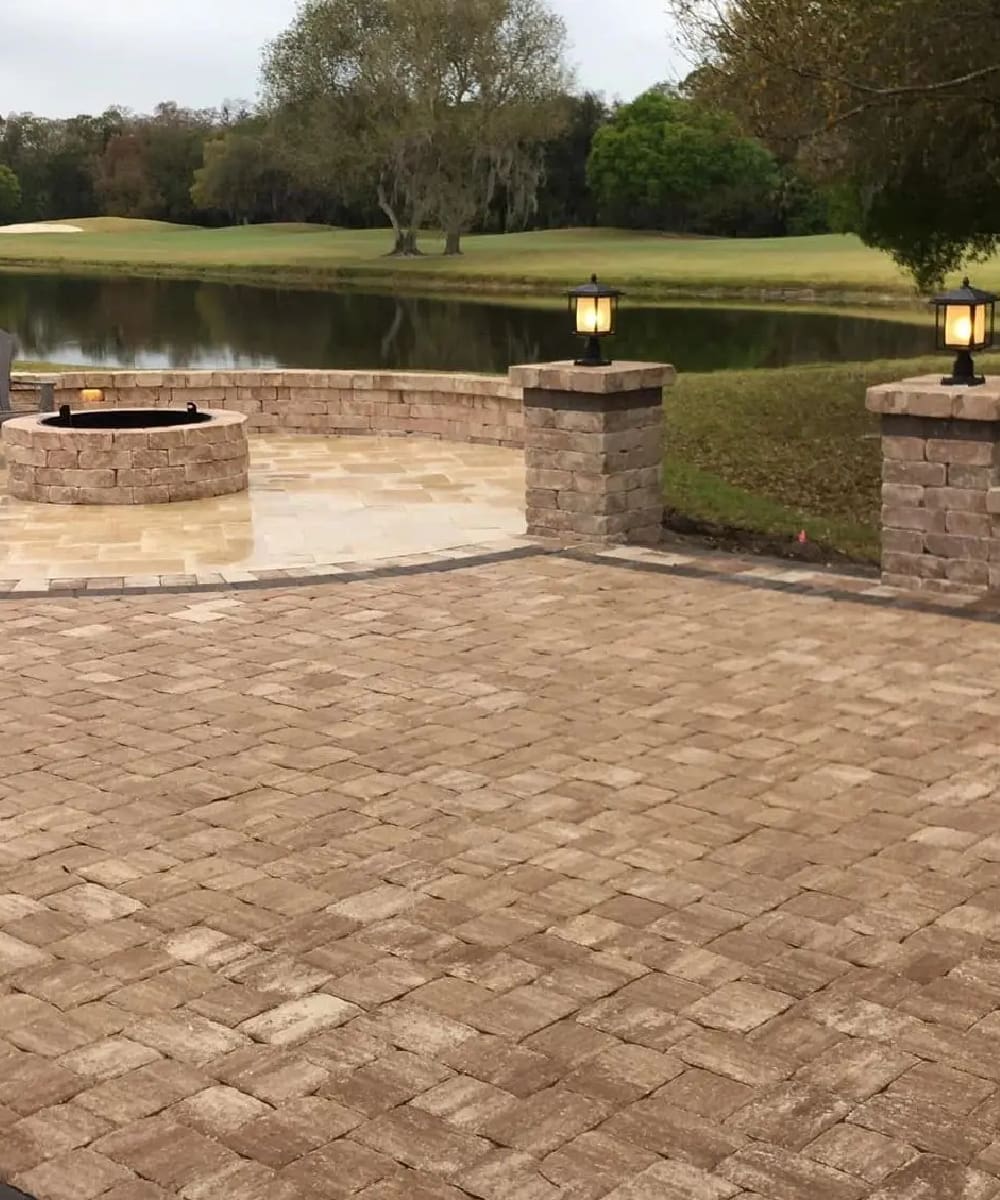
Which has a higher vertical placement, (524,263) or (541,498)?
(524,263)

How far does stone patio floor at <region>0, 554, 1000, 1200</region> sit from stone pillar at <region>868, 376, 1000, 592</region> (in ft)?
2.40

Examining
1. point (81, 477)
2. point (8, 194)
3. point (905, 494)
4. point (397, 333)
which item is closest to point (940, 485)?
point (905, 494)

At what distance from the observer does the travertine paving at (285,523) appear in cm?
1031

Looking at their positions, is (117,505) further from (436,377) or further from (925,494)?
(925,494)

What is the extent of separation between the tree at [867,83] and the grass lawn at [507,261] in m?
28.7

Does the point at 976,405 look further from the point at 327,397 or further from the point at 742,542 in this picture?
the point at 327,397

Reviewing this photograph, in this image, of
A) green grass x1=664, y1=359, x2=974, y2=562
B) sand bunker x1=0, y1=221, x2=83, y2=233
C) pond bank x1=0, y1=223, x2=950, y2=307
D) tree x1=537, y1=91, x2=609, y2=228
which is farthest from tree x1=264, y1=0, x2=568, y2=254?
sand bunker x1=0, y1=221, x2=83, y2=233

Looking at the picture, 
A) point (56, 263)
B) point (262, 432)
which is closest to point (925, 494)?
point (262, 432)

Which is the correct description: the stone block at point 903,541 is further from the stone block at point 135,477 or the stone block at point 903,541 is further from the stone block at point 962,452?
the stone block at point 135,477

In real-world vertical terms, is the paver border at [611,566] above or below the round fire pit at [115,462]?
below

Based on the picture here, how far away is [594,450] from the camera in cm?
1057

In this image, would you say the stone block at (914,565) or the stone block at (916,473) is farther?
the stone block at (914,565)

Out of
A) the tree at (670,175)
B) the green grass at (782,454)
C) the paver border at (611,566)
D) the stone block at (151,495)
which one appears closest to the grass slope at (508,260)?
the tree at (670,175)

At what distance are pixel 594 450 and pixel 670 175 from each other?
68108mm
